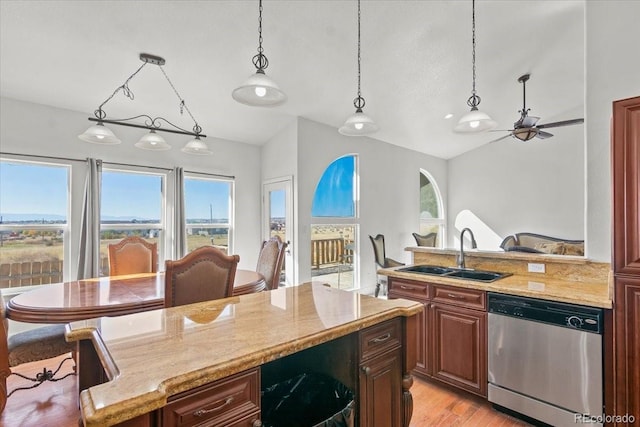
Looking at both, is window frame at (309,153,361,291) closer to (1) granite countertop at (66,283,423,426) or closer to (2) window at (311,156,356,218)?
(2) window at (311,156,356,218)

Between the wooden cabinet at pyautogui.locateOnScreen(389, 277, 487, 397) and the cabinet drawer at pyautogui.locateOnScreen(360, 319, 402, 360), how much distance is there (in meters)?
0.81

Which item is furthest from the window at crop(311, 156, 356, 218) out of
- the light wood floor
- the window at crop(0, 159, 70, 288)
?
the window at crop(0, 159, 70, 288)

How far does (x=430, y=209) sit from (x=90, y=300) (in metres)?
6.74

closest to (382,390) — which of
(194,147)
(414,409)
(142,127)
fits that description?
(414,409)

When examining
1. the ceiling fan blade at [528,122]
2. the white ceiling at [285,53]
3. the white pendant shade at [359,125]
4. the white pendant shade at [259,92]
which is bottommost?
the white pendant shade at [359,125]

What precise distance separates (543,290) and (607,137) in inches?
49.8

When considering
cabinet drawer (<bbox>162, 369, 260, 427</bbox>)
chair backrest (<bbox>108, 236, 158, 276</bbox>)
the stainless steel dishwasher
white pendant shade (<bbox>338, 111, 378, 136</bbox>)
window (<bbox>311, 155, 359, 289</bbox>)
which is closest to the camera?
cabinet drawer (<bbox>162, 369, 260, 427</bbox>)

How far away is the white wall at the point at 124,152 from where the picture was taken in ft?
11.7

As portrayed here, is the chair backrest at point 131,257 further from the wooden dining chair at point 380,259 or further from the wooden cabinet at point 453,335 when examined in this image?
the wooden dining chair at point 380,259

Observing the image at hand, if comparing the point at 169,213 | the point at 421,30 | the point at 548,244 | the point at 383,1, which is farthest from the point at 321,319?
the point at 548,244

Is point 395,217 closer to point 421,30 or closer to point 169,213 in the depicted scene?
point 421,30

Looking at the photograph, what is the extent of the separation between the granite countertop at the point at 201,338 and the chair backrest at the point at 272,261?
59.1 inches

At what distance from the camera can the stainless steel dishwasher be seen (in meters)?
1.92

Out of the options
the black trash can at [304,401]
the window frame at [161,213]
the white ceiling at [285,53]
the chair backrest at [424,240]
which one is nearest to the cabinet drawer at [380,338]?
the black trash can at [304,401]
